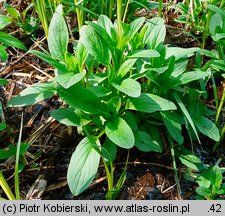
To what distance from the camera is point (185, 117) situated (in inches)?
56.9

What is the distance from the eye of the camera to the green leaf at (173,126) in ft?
4.59

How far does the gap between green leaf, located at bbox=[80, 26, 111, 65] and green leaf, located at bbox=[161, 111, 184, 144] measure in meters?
0.29

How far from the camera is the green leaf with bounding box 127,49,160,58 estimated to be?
1.27 metres

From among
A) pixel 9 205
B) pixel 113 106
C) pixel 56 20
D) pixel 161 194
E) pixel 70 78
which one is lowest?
pixel 161 194

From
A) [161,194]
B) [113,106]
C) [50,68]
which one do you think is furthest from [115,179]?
[50,68]

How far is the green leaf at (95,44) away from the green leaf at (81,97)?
0.12m

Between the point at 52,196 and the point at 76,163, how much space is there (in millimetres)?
204

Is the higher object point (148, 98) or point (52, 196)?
point (148, 98)

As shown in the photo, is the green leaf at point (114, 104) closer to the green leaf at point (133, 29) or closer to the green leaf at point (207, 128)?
the green leaf at point (133, 29)

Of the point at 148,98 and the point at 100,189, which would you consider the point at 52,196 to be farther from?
the point at 148,98

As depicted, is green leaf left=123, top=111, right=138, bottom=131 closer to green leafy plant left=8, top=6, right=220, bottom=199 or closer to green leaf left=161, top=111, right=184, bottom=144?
green leafy plant left=8, top=6, right=220, bottom=199

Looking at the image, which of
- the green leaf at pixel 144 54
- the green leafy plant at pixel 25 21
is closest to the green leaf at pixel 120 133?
the green leaf at pixel 144 54

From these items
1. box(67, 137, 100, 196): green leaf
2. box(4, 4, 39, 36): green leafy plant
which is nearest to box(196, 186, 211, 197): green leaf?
box(67, 137, 100, 196): green leaf

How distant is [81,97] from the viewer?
1.36 m
